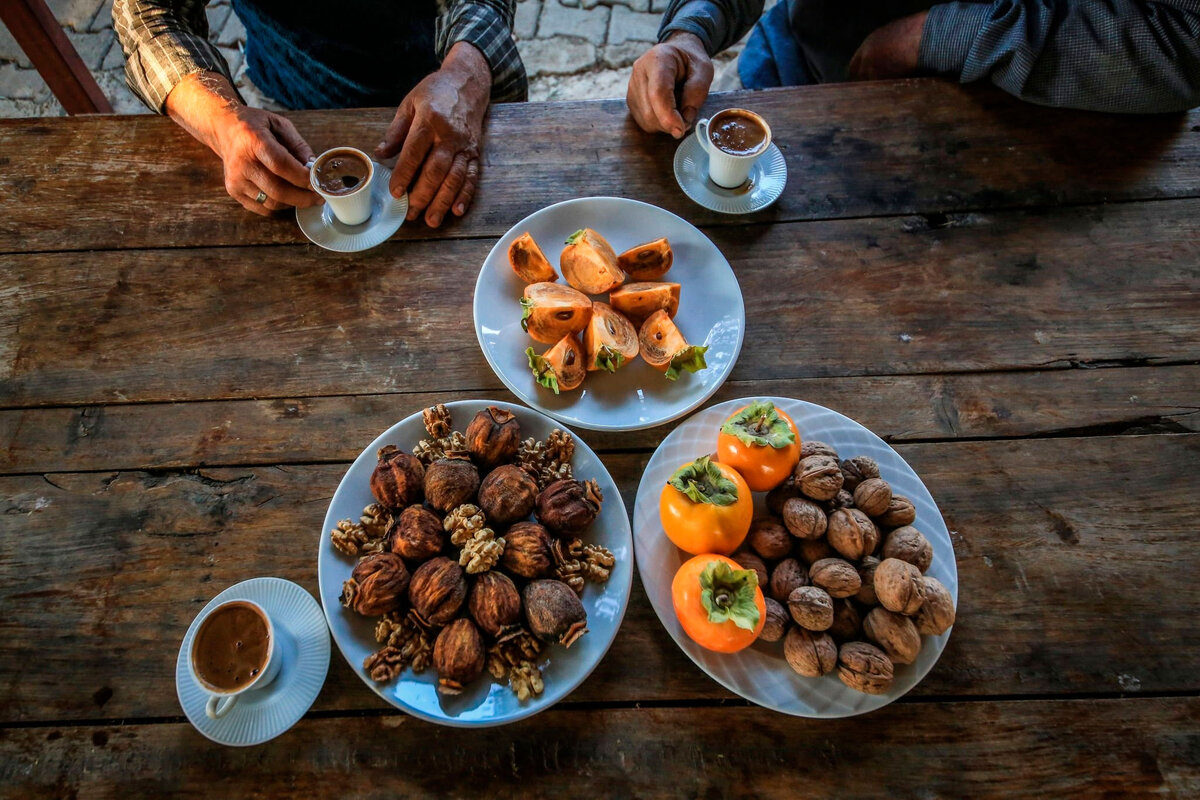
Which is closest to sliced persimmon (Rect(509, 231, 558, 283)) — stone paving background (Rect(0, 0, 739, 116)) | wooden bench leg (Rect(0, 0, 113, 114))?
wooden bench leg (Rect(0, 0, 113, 114))

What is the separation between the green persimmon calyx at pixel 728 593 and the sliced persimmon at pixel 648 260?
0.64m

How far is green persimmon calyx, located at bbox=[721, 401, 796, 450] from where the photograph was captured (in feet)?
3.58

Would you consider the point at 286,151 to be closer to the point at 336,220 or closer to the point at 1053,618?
the point at 336,220

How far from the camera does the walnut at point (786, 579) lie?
1059mm

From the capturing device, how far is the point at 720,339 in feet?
4.41

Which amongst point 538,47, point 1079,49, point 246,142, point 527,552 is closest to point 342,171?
point 246,142

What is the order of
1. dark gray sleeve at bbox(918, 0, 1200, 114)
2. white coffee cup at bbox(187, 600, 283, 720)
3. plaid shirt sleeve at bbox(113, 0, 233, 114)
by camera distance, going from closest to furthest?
white coffee cup at bbox(187, 600, 283, 720)
dark gray sleeve at bbox(918, 0, 1200, 114)
plaid shirt sleeve at bbox(113, 0, 233, 114)

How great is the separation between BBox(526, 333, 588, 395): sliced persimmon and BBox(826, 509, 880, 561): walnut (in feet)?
1.65

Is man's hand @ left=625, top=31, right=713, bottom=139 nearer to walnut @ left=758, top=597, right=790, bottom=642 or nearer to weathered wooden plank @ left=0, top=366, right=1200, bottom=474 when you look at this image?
weathered wooden plank @ left=0, top=366, right=1200, bottom=474

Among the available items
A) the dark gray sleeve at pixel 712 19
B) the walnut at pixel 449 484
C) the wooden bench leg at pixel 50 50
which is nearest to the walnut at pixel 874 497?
the walnut at pixel 449 484

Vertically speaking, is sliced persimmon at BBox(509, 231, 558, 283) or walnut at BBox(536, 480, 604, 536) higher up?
sliced persimmon at BBox(509, 231, 558, 283)

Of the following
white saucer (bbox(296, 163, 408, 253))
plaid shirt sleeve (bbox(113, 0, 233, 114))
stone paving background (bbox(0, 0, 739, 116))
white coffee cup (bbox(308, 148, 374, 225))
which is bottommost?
stone paving background (bbox(0, 0, 739, 116))

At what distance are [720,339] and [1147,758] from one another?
942 millimetres

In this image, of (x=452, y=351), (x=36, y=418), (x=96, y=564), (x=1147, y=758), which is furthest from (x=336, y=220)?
(x=1147, y=758)
